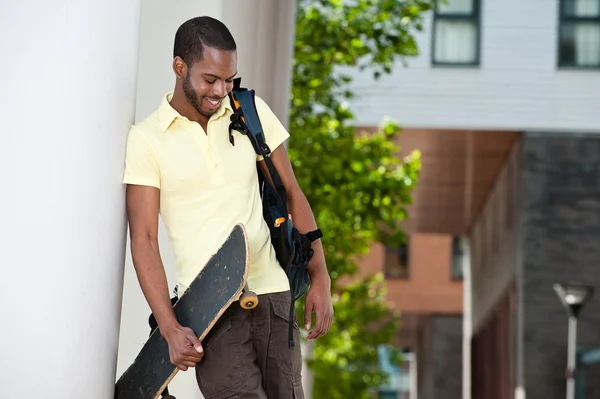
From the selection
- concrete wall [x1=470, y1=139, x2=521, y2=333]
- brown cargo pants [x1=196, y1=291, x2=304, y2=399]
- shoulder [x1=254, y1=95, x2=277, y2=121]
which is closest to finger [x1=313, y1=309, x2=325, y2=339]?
brown cargo pants [x1=196, y1=291, x2=304, y2=399]

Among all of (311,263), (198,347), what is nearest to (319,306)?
(311,263)

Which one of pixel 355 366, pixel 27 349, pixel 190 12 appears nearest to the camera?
pixel 27 349

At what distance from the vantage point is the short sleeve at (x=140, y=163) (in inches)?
175

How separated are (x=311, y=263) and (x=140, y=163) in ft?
2.31

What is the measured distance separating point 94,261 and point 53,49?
696mm

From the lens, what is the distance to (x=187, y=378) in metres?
6.39

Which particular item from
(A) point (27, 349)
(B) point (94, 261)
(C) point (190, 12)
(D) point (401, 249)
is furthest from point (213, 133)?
(D) point (401, 249)

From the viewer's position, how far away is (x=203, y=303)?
432 cm

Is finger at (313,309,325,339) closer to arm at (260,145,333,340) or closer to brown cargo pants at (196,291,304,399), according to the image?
arm at (260,145,333,340)

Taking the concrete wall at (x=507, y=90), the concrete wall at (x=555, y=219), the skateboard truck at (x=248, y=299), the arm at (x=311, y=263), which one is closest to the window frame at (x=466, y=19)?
the concrete wall at (x=507, y=90)

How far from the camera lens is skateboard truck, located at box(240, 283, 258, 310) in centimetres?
423

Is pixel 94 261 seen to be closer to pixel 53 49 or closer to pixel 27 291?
pixel 27 291

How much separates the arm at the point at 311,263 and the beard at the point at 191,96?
1.16ft

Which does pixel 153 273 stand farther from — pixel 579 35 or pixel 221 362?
pixel 579 35
